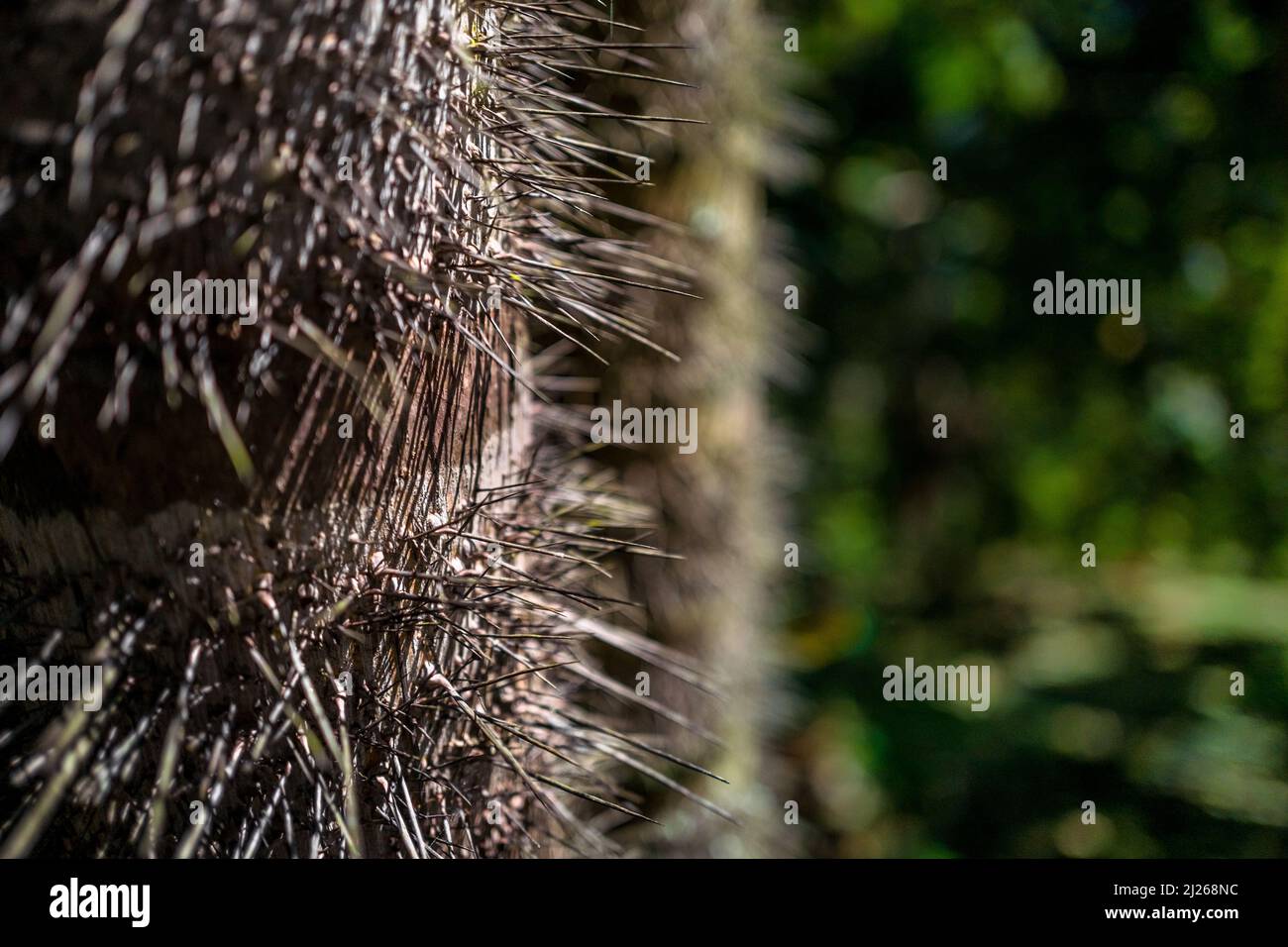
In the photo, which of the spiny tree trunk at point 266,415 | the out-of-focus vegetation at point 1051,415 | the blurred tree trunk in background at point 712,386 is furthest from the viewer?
the out-of-focus vegetation at point 1051,415

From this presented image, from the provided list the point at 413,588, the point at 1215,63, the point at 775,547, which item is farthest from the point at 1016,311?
the point at 413,588

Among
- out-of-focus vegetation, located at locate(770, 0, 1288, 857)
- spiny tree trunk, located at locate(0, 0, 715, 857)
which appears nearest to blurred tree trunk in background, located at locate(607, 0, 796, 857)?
spiny tree trunk, located at locate(0, 0, 715, 857)

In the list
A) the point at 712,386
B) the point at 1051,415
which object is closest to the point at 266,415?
the point at 712,386

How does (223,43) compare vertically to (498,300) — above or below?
above

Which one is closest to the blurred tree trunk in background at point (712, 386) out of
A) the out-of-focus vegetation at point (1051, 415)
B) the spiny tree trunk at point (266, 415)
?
the spiny tree trunk at point (266, 415)

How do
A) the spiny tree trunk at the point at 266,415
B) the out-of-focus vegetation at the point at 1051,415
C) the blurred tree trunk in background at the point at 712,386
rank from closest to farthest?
1. the spiny tree trunk at the point at 266,415
2. the blurred tree trunk in background at the point at 712,386
3. the out-of-focus vegetation at the point at 1051,415

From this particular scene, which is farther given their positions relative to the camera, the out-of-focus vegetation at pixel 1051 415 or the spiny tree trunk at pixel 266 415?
the out-of-focus vegetation at pixel 1051 415

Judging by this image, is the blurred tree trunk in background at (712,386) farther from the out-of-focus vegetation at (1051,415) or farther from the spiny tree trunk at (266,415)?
the out-of-focus vegetation at (1051,415)
